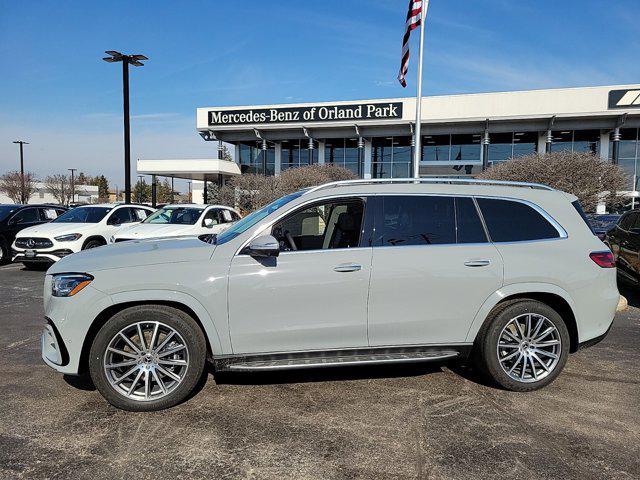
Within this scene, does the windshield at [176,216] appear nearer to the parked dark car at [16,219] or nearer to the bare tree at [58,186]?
the parked dark car at [16,219]

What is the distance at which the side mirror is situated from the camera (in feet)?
11.3

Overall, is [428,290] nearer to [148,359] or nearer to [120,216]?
[148,359]

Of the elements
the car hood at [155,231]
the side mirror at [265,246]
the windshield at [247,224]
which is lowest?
the car hood at [155,231]

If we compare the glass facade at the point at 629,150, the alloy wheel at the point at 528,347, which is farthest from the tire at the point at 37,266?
the glass facade at the point at 629,150

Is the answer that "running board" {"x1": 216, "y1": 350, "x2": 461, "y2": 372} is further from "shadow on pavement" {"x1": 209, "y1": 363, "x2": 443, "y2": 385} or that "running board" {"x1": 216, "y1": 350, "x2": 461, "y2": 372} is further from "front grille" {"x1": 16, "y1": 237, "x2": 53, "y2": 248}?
"front grille" {"x1": 16, "y1": 237, "x2": 53, "y2": 248}

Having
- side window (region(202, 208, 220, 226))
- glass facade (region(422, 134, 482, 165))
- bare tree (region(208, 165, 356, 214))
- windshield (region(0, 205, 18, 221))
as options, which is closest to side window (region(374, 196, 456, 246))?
side window (region(202, 208, 220, 226))

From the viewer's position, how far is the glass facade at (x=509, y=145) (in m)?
32.5

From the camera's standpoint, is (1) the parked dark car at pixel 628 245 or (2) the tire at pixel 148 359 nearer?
(2) the tire at pixel 148 359

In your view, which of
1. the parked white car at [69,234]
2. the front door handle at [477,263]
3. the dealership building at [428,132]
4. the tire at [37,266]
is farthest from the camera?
the dealership building at [428,132]

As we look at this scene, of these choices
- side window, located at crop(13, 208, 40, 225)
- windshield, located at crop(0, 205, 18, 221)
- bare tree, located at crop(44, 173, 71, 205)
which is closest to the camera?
windshield, located at crop(0, 205, 18, 221)

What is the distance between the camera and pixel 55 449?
118 inches

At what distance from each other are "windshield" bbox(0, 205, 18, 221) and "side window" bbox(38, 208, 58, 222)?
67cm

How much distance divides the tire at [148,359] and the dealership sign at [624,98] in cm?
3282

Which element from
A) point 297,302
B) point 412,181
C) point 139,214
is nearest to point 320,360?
point 297,302
